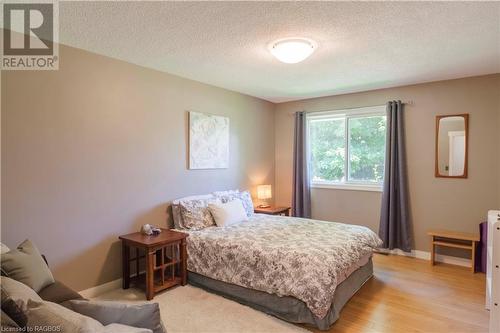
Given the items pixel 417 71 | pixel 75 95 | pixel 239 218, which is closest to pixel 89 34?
pixel 75 95

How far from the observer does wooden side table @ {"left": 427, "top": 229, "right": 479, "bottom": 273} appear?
3650 mm

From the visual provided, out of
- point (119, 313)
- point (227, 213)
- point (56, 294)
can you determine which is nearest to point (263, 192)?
point (227, 213)

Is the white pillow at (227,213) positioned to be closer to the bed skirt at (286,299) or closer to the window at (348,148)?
the bed skirt at (286,299)

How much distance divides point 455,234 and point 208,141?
351 centimetres

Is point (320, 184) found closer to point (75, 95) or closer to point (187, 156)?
point (187, 156)

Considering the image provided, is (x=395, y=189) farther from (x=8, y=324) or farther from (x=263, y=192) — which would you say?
(x=8, y=324)

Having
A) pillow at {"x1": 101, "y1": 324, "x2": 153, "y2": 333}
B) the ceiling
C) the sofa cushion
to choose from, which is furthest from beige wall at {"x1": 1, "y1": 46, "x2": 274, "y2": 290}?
pillow at {"x1": 101, "y1": 324, "x2": 153, "y2": 333}

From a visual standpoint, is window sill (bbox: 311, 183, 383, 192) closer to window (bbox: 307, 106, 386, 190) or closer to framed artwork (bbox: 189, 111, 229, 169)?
window (bbox: 307, 106, 386, 190)

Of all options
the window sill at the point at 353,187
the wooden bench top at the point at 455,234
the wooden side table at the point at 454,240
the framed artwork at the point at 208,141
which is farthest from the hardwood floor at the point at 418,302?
the framed artwork at the point at 208,141

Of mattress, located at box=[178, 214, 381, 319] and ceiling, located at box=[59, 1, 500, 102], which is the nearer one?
ceiling, located at box=[59, 1, 500, 102]

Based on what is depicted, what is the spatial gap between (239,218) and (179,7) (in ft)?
8.55

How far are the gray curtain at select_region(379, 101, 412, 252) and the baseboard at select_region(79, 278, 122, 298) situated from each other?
3637 millimetres

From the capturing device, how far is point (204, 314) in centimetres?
265

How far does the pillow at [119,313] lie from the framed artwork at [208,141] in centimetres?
272
